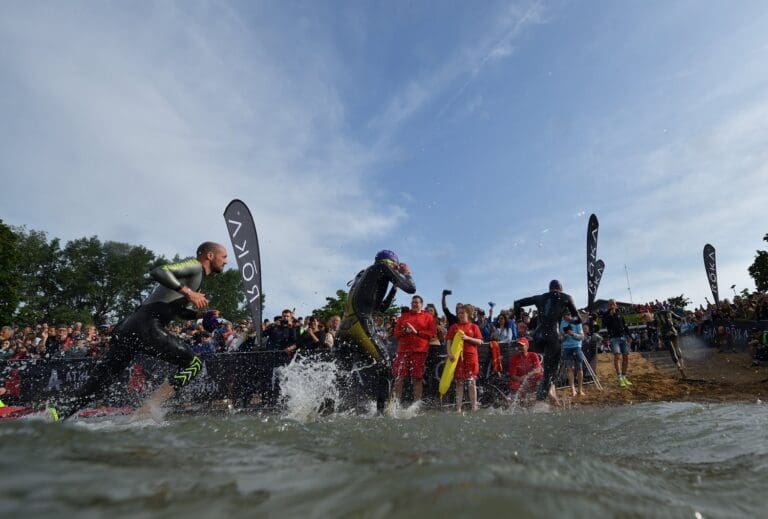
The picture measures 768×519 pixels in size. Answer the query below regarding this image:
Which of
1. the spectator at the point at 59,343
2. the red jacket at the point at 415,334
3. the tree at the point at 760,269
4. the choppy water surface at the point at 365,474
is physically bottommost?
the choppy water surface at the point at 365,474

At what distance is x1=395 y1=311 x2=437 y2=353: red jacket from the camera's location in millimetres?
5879

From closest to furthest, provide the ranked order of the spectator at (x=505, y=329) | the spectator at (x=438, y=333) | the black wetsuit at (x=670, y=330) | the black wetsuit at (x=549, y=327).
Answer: the black wetsuit at (x=549, y=327)
the spectator at (x=438, y=333)
the black wetsuit at (x=670, y=330)
the spectator at (x=505, y=329)

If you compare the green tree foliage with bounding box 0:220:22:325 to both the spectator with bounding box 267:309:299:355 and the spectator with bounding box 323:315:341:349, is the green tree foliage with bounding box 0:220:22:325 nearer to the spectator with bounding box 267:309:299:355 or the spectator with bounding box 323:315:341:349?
the spectator with bounding box 267:309:299:355

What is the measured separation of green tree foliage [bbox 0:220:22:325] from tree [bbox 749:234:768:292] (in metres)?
60.9

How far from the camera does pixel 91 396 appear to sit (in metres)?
3.74

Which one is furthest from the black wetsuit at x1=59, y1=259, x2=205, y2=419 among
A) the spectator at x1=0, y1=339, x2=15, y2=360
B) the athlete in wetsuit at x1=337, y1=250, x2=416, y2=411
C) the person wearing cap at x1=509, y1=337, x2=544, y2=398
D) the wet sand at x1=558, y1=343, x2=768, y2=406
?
the spectator at x1=0, y1=339, x2=15, y2=360

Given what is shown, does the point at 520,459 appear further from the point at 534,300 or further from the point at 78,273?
the point at 78,273

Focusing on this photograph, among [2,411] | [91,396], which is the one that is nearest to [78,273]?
[2,411]

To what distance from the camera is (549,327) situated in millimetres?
6473

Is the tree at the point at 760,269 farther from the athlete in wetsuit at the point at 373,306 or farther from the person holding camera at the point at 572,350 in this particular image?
the athlete in wetsuit at the point at 373,306

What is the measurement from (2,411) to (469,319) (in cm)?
690

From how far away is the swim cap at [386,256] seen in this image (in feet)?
18.0

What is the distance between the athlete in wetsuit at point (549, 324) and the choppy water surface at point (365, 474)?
342 centimetres

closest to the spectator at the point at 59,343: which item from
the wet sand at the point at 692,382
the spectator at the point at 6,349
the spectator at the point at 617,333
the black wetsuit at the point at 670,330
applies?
the spectator at the point at 6,349
